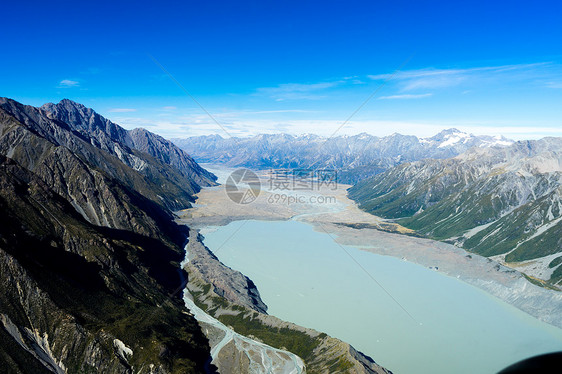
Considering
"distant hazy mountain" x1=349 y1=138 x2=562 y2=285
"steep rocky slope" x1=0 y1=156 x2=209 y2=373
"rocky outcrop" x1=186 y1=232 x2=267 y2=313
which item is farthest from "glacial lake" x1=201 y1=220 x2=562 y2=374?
"distant hazy mountain" x1=349 y1=138 x2=562 y2=285

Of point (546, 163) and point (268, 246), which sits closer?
point (268, 246)

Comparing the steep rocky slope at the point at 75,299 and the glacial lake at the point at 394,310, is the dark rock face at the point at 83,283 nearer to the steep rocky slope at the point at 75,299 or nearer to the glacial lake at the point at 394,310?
the steep rocky slope at the point at 75,299

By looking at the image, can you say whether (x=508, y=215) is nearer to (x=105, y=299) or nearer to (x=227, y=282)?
(x=227, y=282)

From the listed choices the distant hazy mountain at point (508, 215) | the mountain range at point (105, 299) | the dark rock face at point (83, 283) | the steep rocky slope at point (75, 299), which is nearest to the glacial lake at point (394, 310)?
the mountain range at point (105, 299)

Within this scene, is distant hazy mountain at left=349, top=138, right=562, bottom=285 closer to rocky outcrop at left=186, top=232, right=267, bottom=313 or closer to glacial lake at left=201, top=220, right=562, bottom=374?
glacial lake at left=201, top=220, right=562, bottom=374

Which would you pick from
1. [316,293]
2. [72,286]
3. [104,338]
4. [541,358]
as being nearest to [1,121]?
[72,286]

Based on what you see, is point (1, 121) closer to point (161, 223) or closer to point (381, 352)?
point (161, 223)
